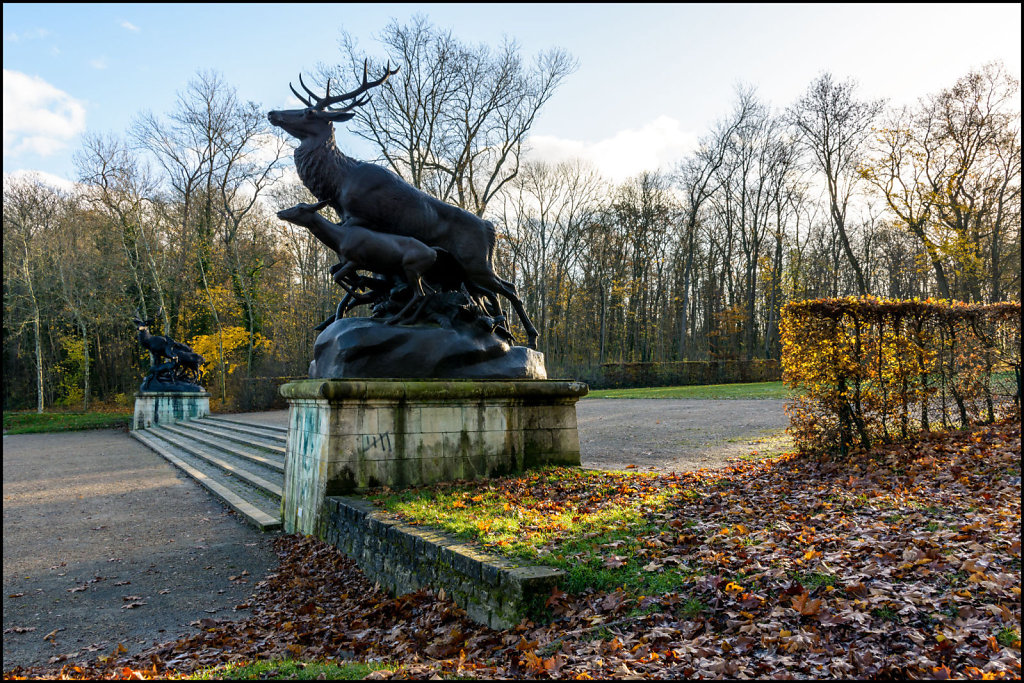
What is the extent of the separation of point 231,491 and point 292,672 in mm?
8276

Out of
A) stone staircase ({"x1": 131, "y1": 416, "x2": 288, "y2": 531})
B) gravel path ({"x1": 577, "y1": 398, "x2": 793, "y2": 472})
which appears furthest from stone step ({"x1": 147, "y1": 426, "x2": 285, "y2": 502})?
gravel path ({"x1": 577, "y1": 398, "x2": 793, "y2": 472})

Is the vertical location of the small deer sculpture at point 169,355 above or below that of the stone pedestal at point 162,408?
above

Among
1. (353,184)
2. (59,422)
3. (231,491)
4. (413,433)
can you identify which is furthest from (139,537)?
(59,422)

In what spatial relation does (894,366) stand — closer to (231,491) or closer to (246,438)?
(231,491)

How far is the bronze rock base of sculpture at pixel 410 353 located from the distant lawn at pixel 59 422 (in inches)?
971

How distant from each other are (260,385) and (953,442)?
28256 mm

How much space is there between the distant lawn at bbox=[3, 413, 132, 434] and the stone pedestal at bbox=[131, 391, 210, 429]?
7.57 feet

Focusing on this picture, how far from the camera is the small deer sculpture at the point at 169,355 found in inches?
1006

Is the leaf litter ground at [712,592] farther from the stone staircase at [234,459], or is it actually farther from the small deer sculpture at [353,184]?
the stone staircase at [234,459]

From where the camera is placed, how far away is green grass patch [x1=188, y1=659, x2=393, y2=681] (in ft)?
11.0

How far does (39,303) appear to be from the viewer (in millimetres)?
34219

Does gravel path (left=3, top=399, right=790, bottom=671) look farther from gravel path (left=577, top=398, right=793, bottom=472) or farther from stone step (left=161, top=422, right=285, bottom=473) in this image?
stone step (left=161, top=422, right=285, bottom=473)

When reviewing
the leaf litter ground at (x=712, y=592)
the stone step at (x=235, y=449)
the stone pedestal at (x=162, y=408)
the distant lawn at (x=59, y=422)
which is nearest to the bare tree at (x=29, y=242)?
the distant lawn at (x=59, y=422)

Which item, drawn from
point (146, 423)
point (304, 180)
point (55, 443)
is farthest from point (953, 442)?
point (146, 423)
